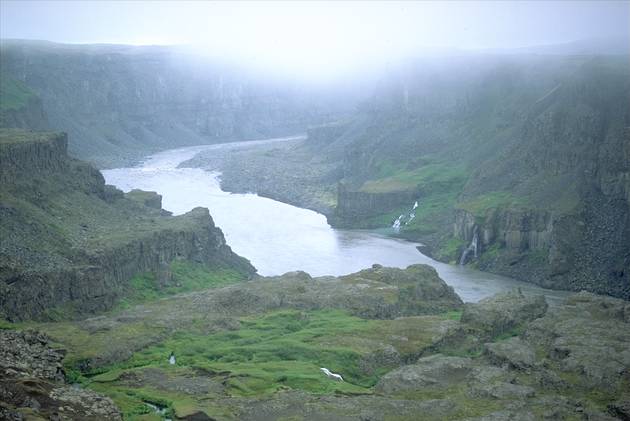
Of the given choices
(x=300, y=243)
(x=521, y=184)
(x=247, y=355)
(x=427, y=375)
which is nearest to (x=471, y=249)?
(x=521, y=184)

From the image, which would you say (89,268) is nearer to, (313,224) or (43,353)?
(43,353)

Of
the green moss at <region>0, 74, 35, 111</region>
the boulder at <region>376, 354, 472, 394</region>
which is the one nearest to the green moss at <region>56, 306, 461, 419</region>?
the boulder at <region>376, 354, 472, 394</region>

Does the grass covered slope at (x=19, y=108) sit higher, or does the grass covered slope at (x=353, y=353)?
the grass covered slope at (x=19, y=108)

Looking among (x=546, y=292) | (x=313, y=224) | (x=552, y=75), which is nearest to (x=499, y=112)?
(x=552, y=75)

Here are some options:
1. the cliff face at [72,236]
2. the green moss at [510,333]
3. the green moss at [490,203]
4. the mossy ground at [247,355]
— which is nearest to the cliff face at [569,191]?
the green moss at [490,203]

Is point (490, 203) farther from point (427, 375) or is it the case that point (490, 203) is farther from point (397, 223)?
point (427, 375)

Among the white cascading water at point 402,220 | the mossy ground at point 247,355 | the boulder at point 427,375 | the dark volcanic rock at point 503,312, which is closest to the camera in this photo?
the mossy ground at point 247,355

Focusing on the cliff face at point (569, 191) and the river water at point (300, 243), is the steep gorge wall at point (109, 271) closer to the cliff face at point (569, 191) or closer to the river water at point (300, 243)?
the river water at point (300, 243)
